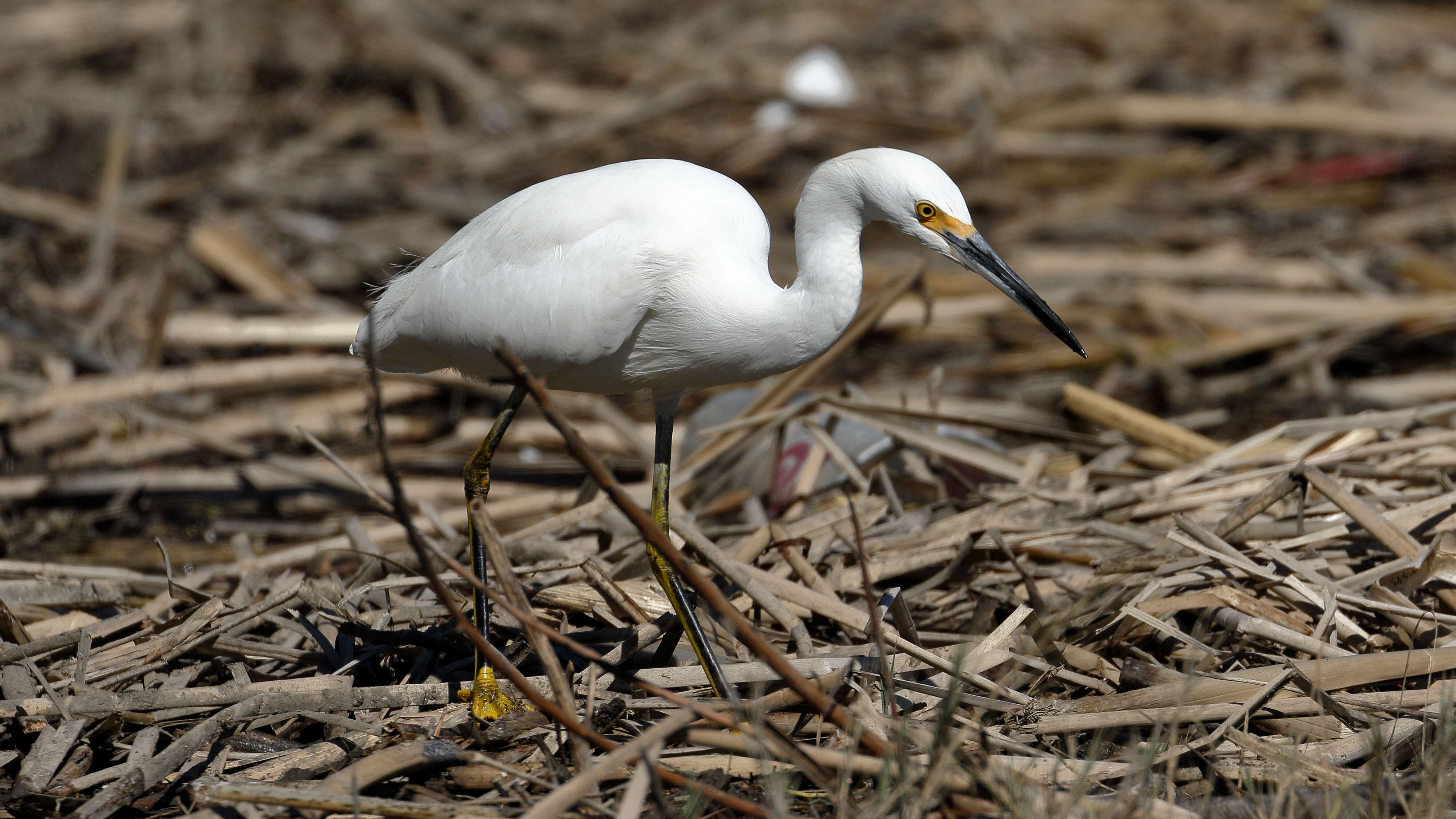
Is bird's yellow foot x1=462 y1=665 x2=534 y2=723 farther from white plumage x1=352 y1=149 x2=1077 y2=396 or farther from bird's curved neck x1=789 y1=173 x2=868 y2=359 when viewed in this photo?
bird's curved neck x1=789 y1=173 x2=868 y2=359

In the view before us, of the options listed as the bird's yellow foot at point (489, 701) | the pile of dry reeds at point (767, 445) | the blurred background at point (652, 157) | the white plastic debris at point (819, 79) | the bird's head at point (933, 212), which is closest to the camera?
the pile of dry reeds at point (767, 445)

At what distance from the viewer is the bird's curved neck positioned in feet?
10.3

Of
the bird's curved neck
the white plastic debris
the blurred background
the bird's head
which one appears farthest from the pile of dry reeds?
the bird's head

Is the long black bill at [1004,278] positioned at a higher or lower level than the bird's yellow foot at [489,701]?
higher

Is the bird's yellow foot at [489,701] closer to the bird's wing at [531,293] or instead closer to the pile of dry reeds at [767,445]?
the pile of dry reeds at [767,445]

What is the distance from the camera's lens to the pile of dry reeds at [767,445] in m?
2.92

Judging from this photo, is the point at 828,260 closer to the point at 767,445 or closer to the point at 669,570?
the point at 669,570

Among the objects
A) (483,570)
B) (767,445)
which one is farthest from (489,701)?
(767,445)

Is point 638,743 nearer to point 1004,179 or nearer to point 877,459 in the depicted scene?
point 877,459

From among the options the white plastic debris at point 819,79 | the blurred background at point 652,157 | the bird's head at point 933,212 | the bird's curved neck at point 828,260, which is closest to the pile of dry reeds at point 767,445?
the blurred background at point 652,157

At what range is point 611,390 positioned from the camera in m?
3.49

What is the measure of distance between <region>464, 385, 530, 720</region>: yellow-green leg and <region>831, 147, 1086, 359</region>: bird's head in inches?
42.2

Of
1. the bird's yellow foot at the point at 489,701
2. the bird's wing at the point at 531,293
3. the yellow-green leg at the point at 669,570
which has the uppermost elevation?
the bird's wing at the point at 531,293

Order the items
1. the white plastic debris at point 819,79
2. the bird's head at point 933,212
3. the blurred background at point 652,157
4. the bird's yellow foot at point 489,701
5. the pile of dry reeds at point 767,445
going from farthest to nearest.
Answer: the white plastic debris at point 819,79 < the blurred background at point 652,157 < the bird's yellow foot at point 489,701 < the bird's head at point 933,212 < the pile of dry reeds at point 767,445
